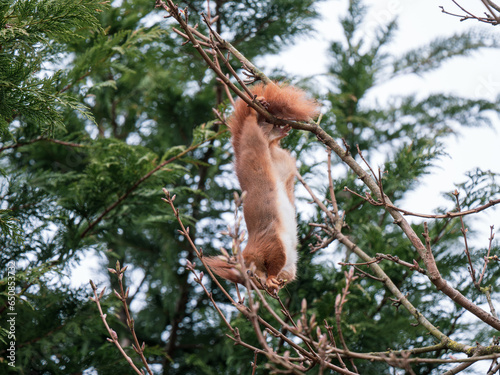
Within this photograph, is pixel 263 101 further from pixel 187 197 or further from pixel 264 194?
pixel 187 197

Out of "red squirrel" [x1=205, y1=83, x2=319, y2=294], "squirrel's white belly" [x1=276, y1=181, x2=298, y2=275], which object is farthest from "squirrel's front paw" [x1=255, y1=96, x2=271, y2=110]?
"squirrel's white belly" [x1=276, y1=181, x2=298, y2=275]

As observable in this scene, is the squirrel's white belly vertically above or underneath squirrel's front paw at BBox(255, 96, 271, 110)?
underneath

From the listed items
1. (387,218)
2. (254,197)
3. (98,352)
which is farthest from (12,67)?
(387,218)

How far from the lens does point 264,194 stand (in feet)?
10.6

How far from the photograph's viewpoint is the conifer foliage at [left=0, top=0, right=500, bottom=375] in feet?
8.88

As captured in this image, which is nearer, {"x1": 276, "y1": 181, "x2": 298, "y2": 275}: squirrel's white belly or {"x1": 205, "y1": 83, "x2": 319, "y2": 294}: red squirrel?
{"x1": 205, "y1": 83, "x2": 319, "y2": 294}: red squirrel

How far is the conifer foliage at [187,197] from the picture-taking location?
2.71 meters

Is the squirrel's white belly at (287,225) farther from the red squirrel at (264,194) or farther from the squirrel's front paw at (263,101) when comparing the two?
the squirrel's front paw at (263,101)

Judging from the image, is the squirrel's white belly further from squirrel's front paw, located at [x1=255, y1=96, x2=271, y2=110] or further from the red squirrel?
squirrel's front paw, located at [x1=255, y1=96, x2=271, y2=110]

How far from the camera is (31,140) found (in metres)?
3.75

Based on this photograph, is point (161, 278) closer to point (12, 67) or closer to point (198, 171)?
point (198, 171)

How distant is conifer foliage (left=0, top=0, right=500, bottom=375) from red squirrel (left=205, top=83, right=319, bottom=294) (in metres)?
0.20

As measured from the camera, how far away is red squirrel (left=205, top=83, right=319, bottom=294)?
3.13 meters

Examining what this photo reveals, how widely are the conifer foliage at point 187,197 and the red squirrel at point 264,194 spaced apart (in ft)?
0.67
